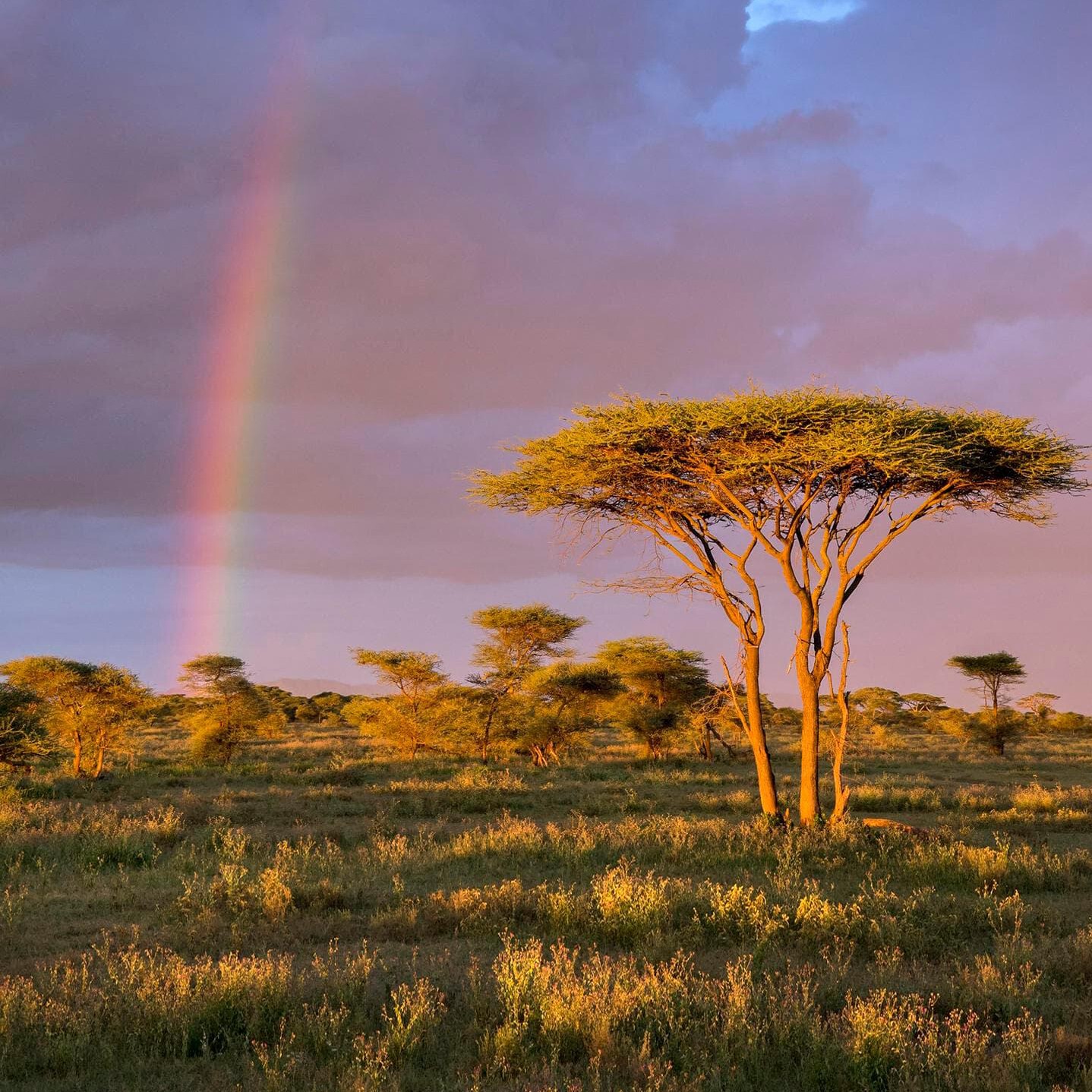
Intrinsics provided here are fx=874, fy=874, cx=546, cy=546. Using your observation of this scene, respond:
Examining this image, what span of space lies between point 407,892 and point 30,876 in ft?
17.6

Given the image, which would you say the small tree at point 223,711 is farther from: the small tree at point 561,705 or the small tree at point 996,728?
the small tree at point 996,728

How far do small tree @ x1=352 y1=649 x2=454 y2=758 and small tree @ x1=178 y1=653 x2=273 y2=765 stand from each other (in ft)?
15.2

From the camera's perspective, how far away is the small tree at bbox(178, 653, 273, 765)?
3234cm

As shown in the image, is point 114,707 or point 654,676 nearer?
point 114,707

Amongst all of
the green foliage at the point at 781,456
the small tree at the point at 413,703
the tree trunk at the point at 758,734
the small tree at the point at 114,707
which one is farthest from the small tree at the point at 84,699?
the tree trunk at the point at 758,734

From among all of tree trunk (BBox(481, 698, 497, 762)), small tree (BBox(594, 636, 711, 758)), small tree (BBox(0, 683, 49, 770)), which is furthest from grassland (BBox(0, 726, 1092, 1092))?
small tree (BBox(594, 636, 711, 758))

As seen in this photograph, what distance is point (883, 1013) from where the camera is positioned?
19.3ft

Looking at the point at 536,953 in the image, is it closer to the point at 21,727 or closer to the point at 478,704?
the point at 21,727

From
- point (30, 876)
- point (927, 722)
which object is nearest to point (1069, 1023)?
point (30, 876)

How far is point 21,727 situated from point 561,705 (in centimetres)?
1925

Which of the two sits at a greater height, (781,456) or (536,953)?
(781,456)

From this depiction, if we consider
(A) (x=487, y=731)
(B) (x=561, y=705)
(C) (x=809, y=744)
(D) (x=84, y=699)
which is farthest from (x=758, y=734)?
(D) (x=84, y=699)

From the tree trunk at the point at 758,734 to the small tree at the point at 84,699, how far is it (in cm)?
2093

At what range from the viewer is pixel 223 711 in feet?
109
